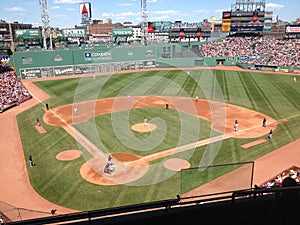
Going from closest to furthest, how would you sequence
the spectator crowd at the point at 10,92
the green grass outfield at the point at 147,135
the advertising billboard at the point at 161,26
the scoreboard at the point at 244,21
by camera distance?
the green grass outfield at the point at 147,135 < the spectator crowd at the point at 10,92 < the scoreboard at the point at 244,21 < the advertising billboard at the point at 161,26

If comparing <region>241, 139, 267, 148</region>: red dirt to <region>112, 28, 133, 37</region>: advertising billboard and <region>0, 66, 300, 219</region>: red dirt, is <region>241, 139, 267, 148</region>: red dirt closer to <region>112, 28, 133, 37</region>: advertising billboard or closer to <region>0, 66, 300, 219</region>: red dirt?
<region>0, 66, 300, 219</region>: red dirt

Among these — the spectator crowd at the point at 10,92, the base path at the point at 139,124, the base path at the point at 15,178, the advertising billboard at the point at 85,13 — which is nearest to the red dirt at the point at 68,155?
the base path at the point at 139,124

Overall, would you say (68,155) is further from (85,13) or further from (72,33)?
(85,13)

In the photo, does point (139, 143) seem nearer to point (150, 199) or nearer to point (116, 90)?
point (150, 199)

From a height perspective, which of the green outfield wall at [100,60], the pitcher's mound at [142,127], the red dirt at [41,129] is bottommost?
the red dirt at [41,129]

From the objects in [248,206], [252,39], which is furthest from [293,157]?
[252,39]

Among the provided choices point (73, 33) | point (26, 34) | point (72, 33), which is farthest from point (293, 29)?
point (26, 34)

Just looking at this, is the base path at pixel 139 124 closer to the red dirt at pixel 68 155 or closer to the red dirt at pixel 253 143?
the red dirt at pixel 68 155
